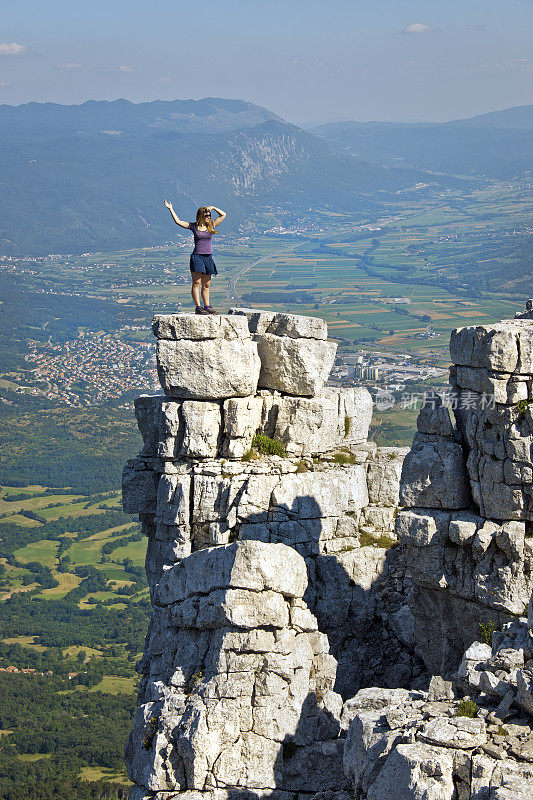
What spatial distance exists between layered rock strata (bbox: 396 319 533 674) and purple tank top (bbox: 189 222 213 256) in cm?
1094

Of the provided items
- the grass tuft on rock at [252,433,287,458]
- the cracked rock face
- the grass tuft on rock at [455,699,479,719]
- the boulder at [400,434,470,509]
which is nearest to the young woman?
the grass tuft on rock at [252,433,287,458]

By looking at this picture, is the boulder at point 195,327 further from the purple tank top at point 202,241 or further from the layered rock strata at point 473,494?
the layered rock strata at point 473,494

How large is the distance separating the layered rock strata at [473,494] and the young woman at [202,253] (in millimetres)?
10682

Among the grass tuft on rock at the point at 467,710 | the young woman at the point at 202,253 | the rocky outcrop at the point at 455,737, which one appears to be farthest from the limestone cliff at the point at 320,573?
the young woman at the point at 202,253

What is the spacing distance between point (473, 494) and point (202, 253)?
45.4 feet

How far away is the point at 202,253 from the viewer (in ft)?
115

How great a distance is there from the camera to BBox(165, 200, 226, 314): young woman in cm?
3447

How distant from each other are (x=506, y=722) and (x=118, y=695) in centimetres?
9181

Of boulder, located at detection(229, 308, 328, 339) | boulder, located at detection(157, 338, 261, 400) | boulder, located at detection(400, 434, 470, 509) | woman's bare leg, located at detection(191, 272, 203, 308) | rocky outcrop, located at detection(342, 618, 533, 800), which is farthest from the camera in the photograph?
woman's bare leg, located at detection(191, 272, 203, 308)

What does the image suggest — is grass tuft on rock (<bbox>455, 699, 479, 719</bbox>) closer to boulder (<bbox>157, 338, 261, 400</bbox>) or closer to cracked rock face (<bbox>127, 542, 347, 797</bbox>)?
cracked rock face (<bbox>127, 542, 347, 797</bbox>)

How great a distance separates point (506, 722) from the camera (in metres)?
18.8

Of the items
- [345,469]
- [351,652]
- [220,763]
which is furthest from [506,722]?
[345,469]

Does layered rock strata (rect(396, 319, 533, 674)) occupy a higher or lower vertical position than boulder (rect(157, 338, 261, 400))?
lower

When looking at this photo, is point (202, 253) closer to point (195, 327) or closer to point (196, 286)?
point (196, 286)
